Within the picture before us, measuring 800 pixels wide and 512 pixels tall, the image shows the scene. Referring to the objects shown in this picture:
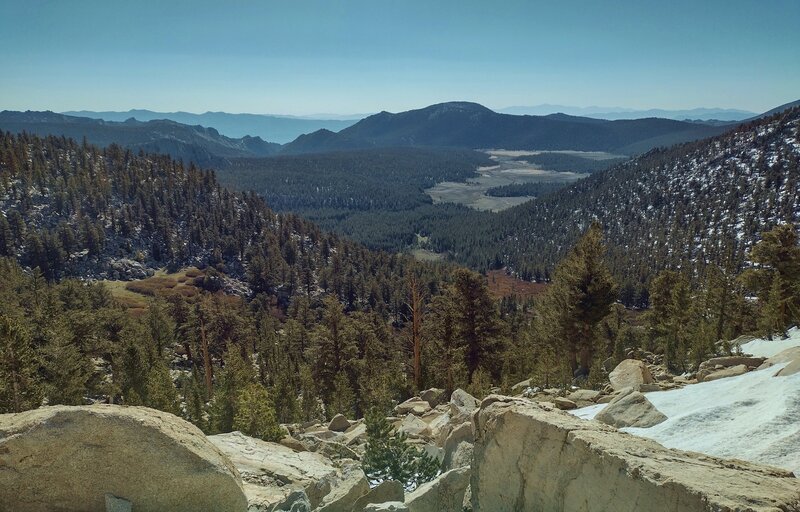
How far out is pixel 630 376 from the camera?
66.5ft

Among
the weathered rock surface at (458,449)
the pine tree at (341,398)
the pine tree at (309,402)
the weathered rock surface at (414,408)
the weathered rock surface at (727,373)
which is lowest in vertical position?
the pine tree at (309,402)

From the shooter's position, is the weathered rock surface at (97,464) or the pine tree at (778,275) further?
the pine tree at (778,275)

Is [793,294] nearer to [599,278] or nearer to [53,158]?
[599,278]

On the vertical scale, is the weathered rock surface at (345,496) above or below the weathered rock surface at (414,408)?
above

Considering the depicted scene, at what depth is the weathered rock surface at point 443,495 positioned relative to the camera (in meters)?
10.3

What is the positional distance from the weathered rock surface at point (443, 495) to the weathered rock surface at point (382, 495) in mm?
380

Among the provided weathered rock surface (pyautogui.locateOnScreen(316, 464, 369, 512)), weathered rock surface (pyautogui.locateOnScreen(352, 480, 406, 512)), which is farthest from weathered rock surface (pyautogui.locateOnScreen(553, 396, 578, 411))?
weathered rock surface (pyautogui.locateOnScreen(316, 464, 369, 512))

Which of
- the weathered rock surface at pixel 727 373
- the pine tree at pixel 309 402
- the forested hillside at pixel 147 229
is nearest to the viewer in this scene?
the weathered rock surface at pixel 727 373

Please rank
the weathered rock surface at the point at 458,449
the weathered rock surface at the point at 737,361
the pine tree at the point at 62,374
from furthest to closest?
the pine tree at the point at 62,374 → the weathered rock surface at the point at 737,361 → the weathered rock surface at the point at 458,449

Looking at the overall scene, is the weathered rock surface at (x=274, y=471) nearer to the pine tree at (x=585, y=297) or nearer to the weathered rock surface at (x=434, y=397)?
the weathered rock surface at (x=434, y=397)

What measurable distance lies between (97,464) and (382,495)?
599cm

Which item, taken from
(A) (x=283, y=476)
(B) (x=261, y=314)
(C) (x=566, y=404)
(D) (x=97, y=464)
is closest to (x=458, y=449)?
(A) (x=283, y=476)

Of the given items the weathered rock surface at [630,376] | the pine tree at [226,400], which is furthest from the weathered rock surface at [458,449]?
the pine tree at [226,400]

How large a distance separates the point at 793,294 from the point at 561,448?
27475 mm
